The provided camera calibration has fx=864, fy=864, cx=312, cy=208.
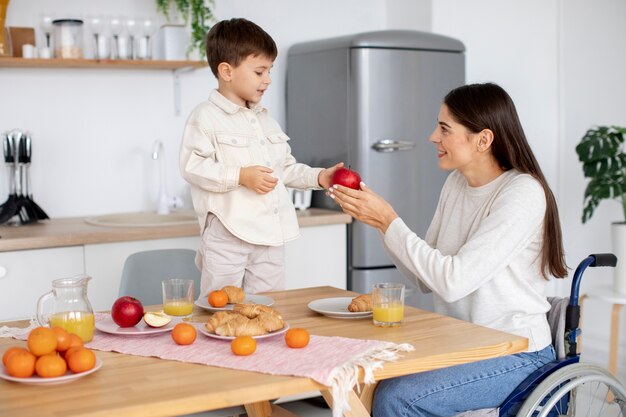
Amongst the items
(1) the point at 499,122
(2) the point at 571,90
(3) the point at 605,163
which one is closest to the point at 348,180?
(1) the point at 499,122

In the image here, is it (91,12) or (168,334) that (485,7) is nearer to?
(91,12)

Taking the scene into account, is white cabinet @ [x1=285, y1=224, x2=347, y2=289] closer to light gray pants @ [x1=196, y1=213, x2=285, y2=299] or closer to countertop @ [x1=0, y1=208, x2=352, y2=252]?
countertop @ [x1=0, y1=208, x2=352, y2=252]

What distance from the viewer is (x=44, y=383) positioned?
58.2 inches

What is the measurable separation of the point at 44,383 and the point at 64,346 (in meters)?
0.10

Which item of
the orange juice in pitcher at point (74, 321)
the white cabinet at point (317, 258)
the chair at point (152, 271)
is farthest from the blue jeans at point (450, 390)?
the white cabinet at point (317, 258)

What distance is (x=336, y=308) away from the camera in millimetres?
2047

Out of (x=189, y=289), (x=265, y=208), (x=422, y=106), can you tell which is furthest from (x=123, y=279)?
(x=422, y=106)

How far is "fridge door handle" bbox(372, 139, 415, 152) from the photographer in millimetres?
3660

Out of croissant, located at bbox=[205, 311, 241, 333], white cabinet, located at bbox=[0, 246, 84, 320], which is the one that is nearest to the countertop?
white cabinet, located at bbox=[0, 246, 84, 320]

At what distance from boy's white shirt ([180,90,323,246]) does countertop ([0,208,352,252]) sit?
1.71 feet

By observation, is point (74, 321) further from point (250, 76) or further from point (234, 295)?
point (250, 76)

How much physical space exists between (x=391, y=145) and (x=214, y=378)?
2.30m

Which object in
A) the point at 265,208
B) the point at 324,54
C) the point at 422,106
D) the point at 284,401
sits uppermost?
the point at 324,54

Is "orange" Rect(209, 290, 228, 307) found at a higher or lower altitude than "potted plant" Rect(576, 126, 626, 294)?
lower
